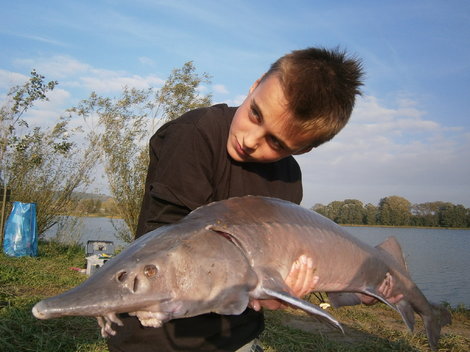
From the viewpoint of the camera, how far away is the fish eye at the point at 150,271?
4.65ft

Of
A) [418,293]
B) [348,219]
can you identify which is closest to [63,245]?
[418,293]

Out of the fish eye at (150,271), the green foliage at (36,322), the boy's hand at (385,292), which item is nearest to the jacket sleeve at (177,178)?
the fish eye at (150,271)

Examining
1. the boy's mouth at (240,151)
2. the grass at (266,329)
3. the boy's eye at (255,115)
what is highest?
the boy's eye at (255,115)

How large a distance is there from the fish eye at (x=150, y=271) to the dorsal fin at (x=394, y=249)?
2.04 meters

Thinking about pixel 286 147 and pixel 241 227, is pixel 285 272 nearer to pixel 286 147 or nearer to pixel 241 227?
pixel 241 227

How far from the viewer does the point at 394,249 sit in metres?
3.08

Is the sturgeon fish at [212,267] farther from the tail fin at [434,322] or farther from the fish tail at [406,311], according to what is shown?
the tail fin at [434,322]

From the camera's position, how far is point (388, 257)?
2.89 metres

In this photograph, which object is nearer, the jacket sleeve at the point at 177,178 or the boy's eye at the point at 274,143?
the jacket sleeve at the point at 177,178

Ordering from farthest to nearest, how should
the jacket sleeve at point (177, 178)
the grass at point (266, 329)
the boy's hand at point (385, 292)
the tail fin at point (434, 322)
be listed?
the grass at point (266, 329)
the tail fin at point (434, 322)
the boy's hand at point (385, 292)
the jacket sleeve at point (177, 178)

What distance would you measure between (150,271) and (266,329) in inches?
183

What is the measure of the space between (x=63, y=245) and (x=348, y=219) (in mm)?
25897

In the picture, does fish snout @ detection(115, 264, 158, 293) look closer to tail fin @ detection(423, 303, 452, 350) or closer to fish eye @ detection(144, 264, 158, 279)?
fish eye @ detection(144, 264, 158, 279)

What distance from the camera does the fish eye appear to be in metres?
1.42
